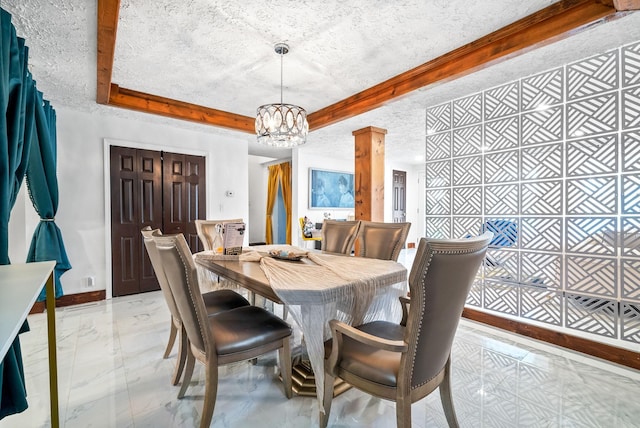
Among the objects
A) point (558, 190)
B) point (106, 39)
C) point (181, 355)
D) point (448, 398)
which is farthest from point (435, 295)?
point (106, 39)

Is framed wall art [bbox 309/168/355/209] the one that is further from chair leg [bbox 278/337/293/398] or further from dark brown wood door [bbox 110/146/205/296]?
chair leg [bbox 278/337/293/398]

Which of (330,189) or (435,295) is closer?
(435,295)

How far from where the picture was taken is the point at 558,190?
2.53 metres

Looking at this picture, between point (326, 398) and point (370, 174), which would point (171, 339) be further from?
point (370, 174)

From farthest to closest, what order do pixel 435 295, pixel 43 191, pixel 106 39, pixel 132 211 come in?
pixel 132 211, pixel 43 191, pixel 106 39, pixel 435 295

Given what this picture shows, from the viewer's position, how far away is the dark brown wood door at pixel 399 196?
7.78 meters

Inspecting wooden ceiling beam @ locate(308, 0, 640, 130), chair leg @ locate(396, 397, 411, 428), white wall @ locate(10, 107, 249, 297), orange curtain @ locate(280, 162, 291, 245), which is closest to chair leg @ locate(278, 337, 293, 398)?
chair leg @ locate(396, 397, 411, 428)

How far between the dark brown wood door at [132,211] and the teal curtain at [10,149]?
2010 mm

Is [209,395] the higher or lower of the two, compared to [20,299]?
lower

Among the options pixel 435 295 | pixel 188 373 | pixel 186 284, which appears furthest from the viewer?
pixel 188 373

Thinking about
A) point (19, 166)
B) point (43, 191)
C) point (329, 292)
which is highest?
point (19, 166)

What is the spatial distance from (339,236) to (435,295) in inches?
73.8

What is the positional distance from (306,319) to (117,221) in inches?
142

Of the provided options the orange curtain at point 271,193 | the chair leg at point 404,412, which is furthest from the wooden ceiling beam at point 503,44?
the orange curtain at point 271,193
